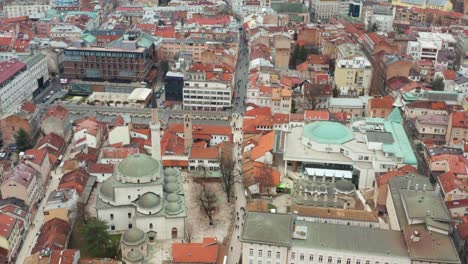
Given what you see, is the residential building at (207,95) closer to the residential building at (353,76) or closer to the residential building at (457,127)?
the residential building at (353,76)

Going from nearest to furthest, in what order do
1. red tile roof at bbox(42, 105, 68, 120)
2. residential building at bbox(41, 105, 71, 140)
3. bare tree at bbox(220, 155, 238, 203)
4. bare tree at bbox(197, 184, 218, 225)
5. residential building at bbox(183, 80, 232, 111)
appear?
bare tree at bbox(197, 184, 218, 225) < bare tree at bbox(220, 155, 238, 203) < residential building at bbox(41, 105, 71, 140) < red tile roof at bbox(42, 105, 68, 120) < residential building at bbox(183, 80, 232, 111)

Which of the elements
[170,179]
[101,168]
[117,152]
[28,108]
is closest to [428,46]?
[170,179]

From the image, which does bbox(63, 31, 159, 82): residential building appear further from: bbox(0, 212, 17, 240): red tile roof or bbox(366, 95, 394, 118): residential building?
bbox(0, 212, 17, 240): red tile roof

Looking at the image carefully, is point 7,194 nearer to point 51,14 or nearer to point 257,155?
point 257,155

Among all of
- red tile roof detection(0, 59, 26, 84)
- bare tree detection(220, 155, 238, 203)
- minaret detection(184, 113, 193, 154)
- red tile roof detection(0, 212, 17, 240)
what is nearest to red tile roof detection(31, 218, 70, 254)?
red tile roof detection(0, 212, 17, 240)

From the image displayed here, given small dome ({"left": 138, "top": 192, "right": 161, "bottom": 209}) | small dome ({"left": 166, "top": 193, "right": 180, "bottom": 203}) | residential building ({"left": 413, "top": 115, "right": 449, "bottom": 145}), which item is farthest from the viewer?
residential building ({"left": 413, "top": 115, "right": 449, "bottom": 145})

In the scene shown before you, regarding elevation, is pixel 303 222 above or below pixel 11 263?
above

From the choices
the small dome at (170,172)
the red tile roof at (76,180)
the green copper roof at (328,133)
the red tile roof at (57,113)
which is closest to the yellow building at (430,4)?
the green copper roof at (328,133)

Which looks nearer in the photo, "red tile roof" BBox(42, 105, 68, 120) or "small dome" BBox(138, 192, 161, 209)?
"small dome" BBox(138, 192, 161, 209)

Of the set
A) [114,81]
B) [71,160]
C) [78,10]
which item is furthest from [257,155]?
[78,10]
